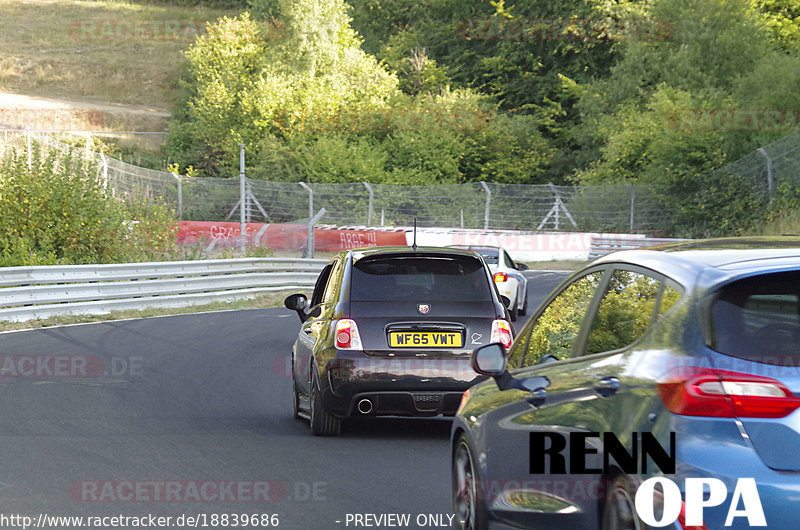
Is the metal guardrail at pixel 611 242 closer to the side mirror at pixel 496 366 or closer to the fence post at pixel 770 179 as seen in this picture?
the fence post at pixel 770 179

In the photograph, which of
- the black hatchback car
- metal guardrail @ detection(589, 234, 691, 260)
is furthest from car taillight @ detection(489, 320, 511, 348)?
metal guardrail @ detection(589, 234, 691, 260)

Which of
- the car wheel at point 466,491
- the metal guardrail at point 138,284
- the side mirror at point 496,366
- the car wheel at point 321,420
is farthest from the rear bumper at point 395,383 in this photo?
the metal guardrail at point 138,284

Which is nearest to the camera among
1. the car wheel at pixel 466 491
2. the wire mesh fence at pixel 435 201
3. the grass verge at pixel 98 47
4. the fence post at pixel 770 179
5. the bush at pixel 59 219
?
the car wheel at pixel 466 491

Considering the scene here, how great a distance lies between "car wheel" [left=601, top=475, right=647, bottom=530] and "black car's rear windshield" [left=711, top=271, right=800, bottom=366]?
577 mm

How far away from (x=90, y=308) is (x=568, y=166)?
41471 millimetres

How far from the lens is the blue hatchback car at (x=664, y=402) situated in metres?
3.37

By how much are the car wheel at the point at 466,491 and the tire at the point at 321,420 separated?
137 inches

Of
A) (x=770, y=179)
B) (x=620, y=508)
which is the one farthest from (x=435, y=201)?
(x=620, y=508)

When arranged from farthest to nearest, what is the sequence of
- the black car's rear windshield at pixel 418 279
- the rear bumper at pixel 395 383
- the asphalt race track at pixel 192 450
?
the black car's rear windshield at pixel 418 279 < the rear bumper at pixel 395 383 < the asphalt race track at pixel 192 450

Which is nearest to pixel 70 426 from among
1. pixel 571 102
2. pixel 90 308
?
pixel 90 308

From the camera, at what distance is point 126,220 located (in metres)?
25.5

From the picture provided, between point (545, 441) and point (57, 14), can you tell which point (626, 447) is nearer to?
point (545, 441)

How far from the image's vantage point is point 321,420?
30.4ft

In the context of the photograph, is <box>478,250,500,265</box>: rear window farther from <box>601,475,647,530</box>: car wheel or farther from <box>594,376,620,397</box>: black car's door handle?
<box>601,475,647,530</box>: car wheel
